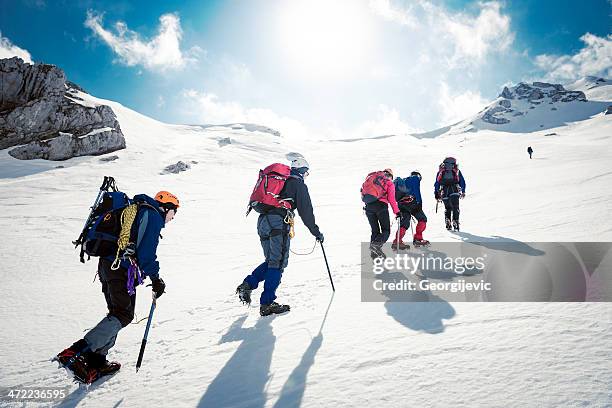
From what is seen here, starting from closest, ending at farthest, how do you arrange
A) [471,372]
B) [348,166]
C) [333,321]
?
[471,372]
[333,321]
[348,166]

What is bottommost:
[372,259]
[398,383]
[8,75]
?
[398,383]

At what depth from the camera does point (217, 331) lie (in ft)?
13.5

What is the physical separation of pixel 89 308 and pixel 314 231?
4.06m

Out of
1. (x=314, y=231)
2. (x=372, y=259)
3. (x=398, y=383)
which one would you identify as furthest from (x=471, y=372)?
(x=372, y=259)

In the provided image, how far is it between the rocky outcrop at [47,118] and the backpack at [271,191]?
1732 inches

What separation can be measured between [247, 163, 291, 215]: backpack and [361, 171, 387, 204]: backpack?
244cm

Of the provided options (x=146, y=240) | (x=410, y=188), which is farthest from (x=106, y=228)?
(x=410, y=188)

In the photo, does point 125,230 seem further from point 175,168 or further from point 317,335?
point 175,168

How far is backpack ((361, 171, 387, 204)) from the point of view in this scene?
6750 mm

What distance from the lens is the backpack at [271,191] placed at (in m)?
4.86

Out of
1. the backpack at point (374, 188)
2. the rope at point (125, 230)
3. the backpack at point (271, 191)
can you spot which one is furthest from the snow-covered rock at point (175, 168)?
the rope at point (125, 230)

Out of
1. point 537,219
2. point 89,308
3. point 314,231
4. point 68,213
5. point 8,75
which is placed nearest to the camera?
point 314,231

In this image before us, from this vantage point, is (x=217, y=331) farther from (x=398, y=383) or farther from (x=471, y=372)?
(x=471, y=372)

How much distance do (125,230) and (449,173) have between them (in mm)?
8719
